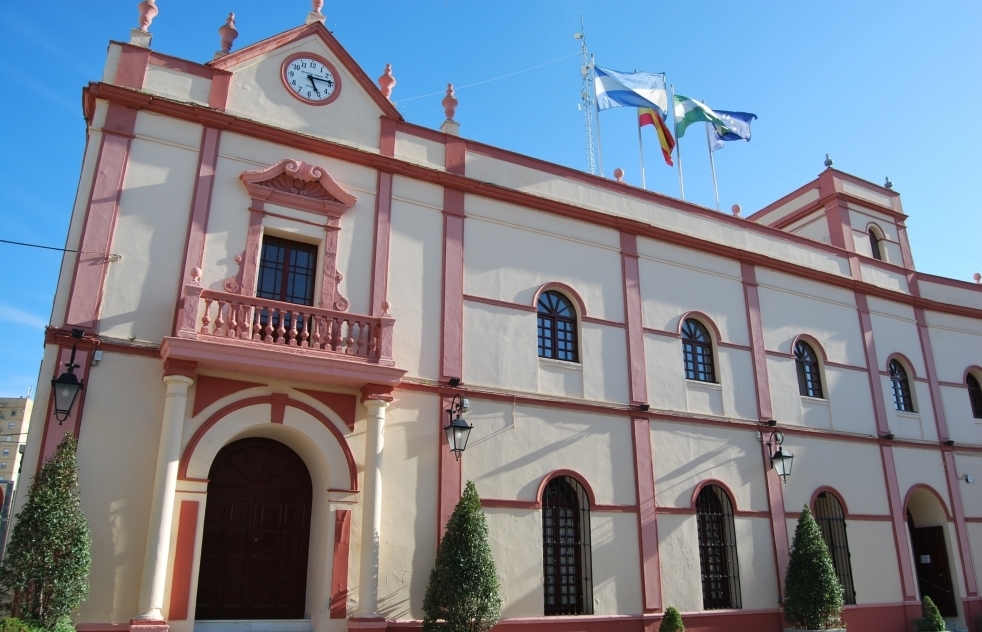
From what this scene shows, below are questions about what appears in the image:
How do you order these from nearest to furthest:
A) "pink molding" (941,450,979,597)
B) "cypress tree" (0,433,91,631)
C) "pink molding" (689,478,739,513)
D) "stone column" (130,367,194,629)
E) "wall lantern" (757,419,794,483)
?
"cypress tree" (0,433,91,631) < "stone column" (130,367,194,629) < "pink molding" (689,478,739,513) < "wall lantern" (757,419,794,483) < "pink molding" (941,450,979,597)

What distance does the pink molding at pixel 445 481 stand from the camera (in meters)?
12.7

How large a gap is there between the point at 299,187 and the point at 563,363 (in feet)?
19.2

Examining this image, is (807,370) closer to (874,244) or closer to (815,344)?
(815,344)

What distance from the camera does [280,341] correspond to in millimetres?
11781

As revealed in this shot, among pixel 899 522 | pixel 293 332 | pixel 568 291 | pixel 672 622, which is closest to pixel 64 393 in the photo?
pixel 293 332

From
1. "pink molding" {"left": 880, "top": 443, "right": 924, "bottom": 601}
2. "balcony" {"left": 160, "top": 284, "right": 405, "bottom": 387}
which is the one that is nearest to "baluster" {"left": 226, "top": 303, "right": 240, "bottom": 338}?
"balcony" {"left": 160, "top": 284, "right": 405, "bottom": 387}

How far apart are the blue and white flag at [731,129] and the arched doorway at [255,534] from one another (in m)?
14.4

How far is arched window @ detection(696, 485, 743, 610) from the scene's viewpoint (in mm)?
15211

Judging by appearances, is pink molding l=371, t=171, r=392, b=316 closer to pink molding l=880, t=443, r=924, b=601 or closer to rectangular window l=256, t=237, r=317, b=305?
rectangular window l=256, t=237, r=317, b=305

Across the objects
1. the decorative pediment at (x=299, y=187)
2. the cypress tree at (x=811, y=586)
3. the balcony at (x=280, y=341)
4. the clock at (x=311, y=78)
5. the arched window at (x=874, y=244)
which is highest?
the arched window at (x=874, y=244)

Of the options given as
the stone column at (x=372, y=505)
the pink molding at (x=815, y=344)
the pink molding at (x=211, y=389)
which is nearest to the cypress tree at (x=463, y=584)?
the stone column at (x=372, y=505)

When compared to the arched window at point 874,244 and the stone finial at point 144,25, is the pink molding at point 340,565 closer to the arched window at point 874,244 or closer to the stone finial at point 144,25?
the stone finial at point 144,25

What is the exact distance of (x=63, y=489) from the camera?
9.78 meters

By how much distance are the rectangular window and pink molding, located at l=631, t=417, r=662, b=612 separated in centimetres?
676
